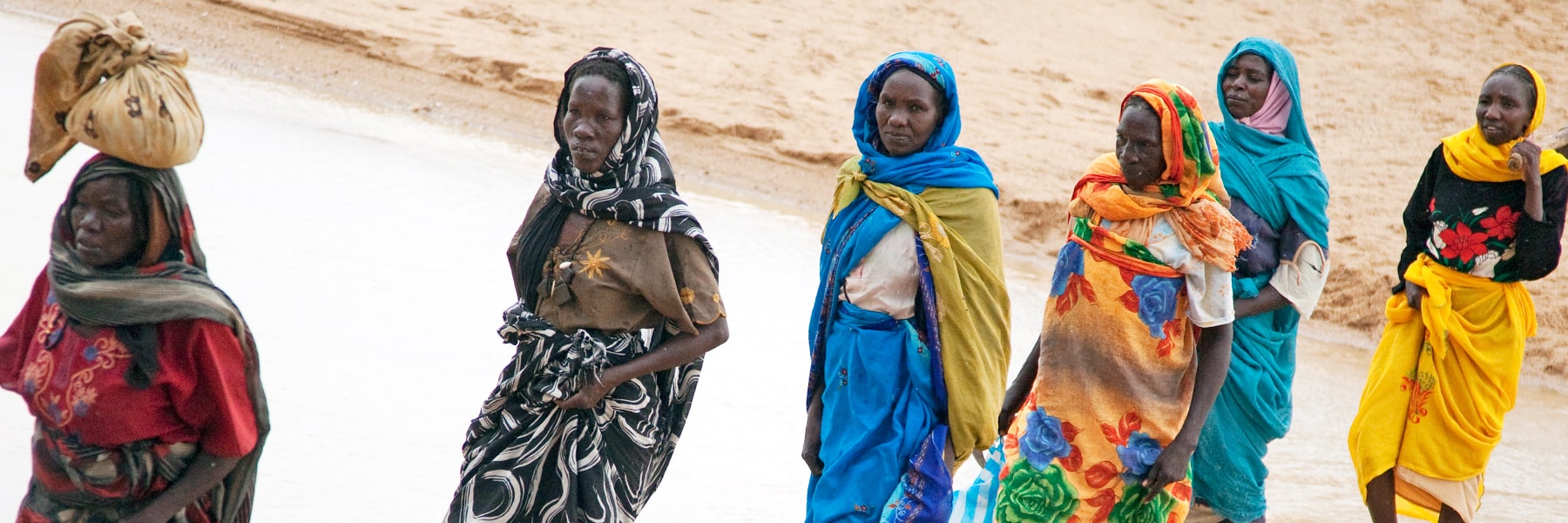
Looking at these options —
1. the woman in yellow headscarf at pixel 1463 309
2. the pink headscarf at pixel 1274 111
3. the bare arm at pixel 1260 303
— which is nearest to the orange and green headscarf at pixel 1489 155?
the woman in yellow headscarf at pixel 1463 309

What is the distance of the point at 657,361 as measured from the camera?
3.56 m

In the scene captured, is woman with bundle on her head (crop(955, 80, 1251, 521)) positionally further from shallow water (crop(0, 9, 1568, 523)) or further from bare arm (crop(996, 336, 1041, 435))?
shallow water (crop(0, 9, 1568, 523))

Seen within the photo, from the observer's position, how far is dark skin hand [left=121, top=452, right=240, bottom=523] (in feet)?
9.04

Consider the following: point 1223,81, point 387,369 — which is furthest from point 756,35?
point 1223,81

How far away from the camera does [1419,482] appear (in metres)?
5.07

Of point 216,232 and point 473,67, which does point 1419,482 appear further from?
point 473,67

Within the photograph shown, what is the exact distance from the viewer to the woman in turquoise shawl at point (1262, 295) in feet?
14.4

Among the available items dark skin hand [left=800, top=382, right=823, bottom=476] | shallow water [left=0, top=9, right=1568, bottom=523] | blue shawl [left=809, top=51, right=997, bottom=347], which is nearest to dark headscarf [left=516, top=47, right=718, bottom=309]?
blue shawl [left=809, top=51, right=997, bottom=347]

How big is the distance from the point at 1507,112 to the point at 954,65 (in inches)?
397

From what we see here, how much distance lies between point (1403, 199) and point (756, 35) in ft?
20.2

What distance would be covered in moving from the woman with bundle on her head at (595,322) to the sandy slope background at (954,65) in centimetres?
774

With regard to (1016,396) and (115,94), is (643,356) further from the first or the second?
(115,94)

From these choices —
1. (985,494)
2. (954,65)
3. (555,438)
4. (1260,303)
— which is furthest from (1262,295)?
(954,65)

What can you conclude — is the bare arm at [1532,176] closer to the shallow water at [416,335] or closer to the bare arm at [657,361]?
the shallow water at [416,335]
